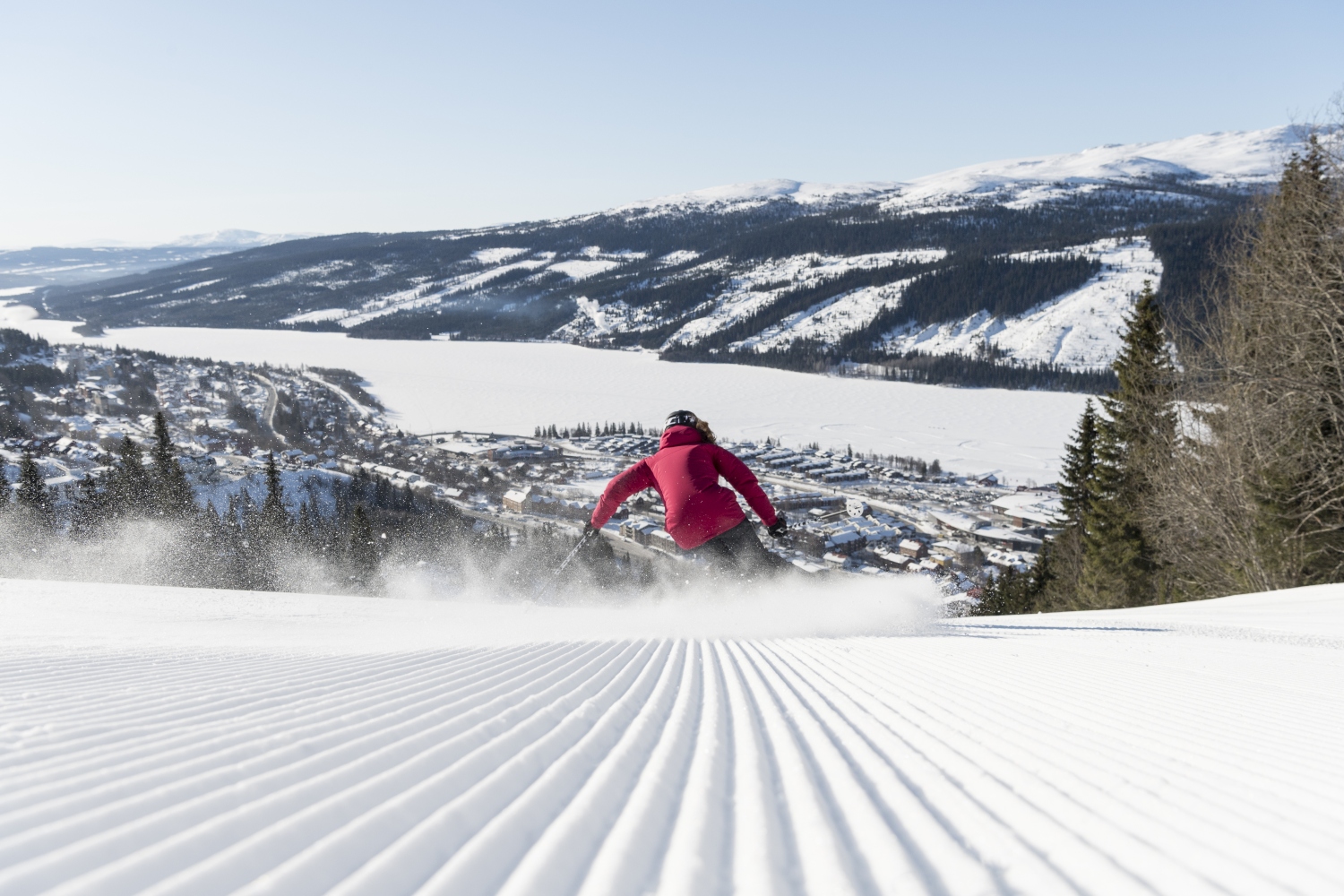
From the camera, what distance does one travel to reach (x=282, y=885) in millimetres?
1338

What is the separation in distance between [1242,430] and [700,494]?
45.3 ft

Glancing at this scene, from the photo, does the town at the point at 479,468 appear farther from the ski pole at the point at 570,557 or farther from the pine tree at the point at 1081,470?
the ski pole at the point at 570,557

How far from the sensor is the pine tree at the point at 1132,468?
62.4 ft

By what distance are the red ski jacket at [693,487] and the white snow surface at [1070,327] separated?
141899mm

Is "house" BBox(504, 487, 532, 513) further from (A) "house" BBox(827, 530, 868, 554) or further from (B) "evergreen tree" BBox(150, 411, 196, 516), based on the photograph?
(B) "evergreen tree" BBox(150, 411, 196, 516)

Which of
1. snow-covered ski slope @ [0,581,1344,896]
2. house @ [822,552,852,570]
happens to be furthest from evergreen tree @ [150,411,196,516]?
house @ [822,552,852,570]

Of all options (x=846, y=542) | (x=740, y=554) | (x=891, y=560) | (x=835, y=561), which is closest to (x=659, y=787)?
(x=740, y=554)

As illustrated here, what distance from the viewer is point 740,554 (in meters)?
8.01

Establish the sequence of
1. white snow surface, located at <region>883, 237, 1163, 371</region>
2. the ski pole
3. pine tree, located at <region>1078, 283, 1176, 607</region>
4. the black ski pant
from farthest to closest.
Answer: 1. white snow surface, located at <region>883, 237, 1163, 371</region>
2. pine tree, located at <region>1078, 283, 1176, 607</region>
3. the ski pole
4. the black ski pant

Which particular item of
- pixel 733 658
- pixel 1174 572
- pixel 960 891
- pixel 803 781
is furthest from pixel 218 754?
pixel 1174 572

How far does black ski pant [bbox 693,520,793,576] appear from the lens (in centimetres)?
795

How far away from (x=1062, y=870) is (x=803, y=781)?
0.79 meters

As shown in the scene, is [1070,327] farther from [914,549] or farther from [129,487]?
[129,487]

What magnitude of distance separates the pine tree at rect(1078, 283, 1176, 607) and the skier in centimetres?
1580
